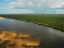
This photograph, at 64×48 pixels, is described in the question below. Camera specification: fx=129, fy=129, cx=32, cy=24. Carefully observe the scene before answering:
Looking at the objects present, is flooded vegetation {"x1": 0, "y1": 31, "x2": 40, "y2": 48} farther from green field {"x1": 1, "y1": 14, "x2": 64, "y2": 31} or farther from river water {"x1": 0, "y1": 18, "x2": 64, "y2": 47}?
green field {"x1": 1, "y1": 14, "x2": 64, "y2": 31}

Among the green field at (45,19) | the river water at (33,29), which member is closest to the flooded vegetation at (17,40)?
the river water at (33,29)

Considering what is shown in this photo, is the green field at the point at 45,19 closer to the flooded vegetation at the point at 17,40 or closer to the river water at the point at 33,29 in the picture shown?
the river water at the point at 33,29

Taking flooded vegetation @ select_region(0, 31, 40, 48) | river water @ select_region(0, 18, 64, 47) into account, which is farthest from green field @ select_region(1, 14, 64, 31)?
flooded vegetation @ select_region(0, 31, 40, 48)

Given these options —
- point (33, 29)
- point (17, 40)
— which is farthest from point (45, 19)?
point (17, 40)

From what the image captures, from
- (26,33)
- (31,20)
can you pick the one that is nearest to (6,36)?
(26,33)

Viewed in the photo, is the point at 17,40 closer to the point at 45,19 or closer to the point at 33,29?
the point at 33,29

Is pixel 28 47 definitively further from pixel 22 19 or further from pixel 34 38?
pixel 22 19

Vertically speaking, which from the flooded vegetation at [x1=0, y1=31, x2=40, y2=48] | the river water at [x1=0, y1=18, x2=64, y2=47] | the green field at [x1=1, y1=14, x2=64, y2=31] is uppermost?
the green field at [x1=1, y1=14, x2=64, y2=31]

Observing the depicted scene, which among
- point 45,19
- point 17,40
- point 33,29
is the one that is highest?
point 45,19
